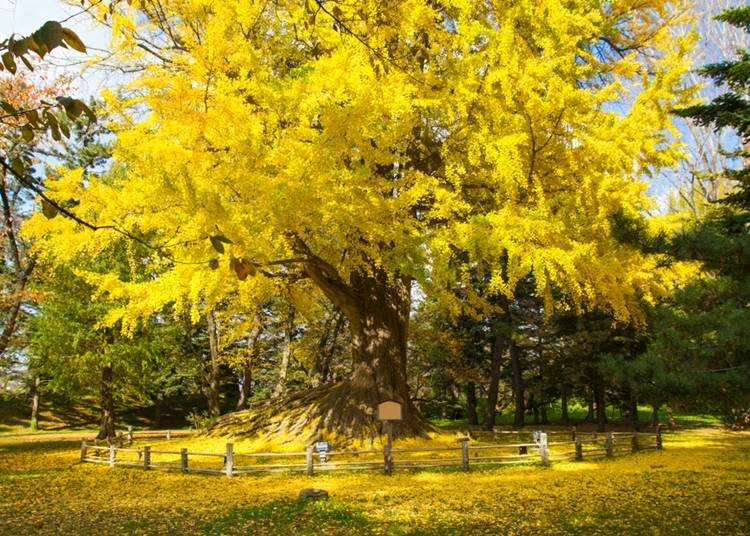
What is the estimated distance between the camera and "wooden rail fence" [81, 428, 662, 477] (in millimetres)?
11512

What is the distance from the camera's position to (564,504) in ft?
25.7

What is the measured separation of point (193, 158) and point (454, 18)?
698 cm

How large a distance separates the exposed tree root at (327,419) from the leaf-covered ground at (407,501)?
2.91 meters

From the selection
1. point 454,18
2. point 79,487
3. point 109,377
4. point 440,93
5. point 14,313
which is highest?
point 454,18

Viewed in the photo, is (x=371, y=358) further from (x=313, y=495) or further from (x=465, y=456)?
(x=313, y=495)

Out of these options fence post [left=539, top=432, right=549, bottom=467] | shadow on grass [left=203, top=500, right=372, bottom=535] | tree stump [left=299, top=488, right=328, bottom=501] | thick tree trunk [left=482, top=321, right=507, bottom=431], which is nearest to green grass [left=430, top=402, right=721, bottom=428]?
thick tree trunk [left=482, top=321, right=507, bottom=431]

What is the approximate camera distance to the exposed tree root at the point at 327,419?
1413cm

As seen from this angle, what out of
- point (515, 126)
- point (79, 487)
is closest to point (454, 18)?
point (515, 126)

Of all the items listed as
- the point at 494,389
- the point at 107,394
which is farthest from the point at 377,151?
the point at 494,389

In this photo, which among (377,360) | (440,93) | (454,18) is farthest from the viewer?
(377,360)

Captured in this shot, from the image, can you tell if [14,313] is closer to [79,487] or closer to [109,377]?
[109,377]

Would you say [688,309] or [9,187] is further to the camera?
[9,187]

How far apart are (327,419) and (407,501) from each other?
21.6ft

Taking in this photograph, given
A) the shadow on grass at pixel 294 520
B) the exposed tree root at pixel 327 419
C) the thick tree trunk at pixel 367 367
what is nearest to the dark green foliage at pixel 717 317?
the shadow on grass at pixel 294 520
